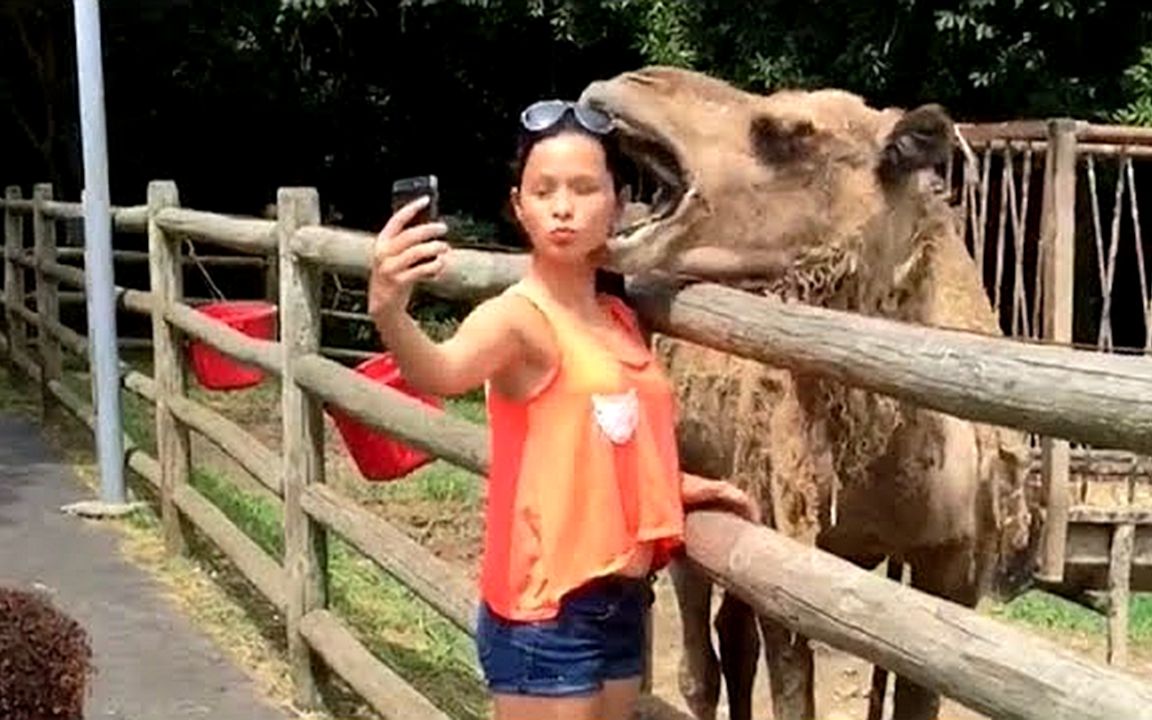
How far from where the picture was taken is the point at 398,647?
702 cm

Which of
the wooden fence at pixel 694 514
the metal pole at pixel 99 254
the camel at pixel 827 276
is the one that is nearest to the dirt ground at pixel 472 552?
the wooden fence at pixel 694 514

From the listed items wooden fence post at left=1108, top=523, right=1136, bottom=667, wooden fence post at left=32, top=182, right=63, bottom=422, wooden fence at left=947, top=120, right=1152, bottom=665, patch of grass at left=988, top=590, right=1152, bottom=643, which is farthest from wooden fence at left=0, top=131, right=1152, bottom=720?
patch of grass at left=988, top=590, right=1152, bottom=643

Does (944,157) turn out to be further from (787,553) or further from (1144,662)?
(1144,662)

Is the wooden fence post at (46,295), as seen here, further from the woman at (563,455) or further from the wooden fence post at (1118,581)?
the woman at (563,455)

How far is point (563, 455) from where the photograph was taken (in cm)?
296

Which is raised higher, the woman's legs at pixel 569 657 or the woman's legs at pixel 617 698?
the woman's legs at pixel 569 657

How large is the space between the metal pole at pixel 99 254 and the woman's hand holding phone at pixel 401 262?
6.40m

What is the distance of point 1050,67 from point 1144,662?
16.5 ft

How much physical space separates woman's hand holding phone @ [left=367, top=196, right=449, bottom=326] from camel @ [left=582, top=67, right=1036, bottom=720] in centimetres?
64

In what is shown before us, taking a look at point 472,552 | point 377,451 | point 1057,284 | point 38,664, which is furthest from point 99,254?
point 38,664

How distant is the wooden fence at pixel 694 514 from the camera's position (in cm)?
239

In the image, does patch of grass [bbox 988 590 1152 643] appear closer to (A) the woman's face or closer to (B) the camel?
(B) the camel

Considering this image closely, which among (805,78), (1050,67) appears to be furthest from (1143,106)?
(805,78)

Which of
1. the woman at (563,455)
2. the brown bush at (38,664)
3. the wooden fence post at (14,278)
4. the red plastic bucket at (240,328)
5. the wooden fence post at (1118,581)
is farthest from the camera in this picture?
the wooden fence post at (14,278)
